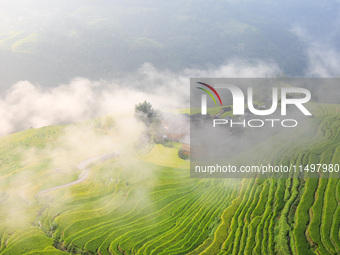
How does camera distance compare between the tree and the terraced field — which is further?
the tree

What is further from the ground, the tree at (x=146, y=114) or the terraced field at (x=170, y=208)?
the tree at (x=146, y=114)

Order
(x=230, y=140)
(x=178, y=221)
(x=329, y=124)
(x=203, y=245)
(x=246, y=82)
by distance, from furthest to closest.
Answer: (x=246, y=82) < (x=230, y=140) < (x=329, y=124) < (x=178, y=221) < (x=203, y=245)

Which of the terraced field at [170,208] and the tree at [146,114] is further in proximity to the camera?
the tree at [146,114]

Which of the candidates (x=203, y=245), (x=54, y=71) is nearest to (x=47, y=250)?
(x=203, y=245)

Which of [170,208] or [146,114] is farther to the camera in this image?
[146,114]

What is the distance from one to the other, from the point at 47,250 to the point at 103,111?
83.9 meters

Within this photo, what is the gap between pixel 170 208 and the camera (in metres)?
30.5

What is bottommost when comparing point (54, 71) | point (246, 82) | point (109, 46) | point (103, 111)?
point (103, 111)

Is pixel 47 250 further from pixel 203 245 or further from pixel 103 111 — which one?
pixel 103 111

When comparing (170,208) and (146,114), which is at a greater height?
(146,114)

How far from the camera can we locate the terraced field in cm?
2362

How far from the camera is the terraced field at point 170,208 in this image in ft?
77.5

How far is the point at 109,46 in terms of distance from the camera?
175125 mm

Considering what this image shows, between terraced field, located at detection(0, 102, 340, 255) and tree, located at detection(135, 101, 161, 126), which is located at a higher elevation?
tree, located at detection(135, 101, 161, 126)
